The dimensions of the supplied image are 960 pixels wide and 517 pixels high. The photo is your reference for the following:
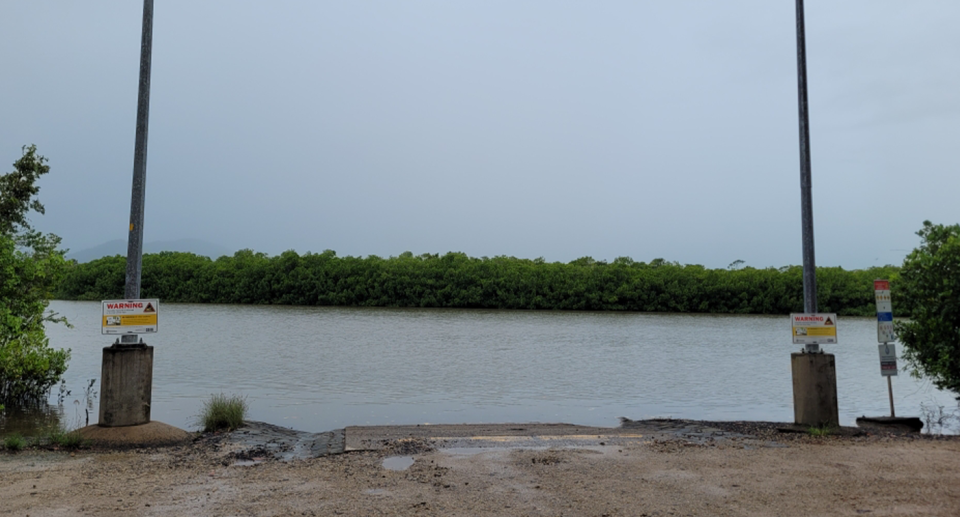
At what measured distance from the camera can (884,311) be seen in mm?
11266

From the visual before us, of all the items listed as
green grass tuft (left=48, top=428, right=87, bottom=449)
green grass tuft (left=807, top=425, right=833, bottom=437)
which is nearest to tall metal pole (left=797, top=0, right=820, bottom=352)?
green grass tuft (left=807, top=425, right=833, bottom=437)

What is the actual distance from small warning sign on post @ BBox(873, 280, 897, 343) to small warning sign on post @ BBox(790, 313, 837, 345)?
129 cm

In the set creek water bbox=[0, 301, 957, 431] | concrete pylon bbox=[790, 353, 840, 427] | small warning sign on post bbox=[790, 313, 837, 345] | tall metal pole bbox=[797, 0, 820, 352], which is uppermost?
tall metal pole bbox=[797, 0, 820, 352]

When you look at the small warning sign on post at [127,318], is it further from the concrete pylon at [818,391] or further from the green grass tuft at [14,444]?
the concrete pylon at [818,391]

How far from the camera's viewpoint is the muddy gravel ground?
6090 millimetres

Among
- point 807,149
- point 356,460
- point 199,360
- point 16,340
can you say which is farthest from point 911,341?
point 199,360

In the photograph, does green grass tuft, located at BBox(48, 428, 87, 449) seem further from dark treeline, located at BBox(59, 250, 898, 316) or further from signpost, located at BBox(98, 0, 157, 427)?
dark treeline, located at BBox(59, 250, 898, 316)

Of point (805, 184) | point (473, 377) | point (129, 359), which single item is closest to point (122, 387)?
point (129, 359)

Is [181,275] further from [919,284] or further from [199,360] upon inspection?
[919,284]

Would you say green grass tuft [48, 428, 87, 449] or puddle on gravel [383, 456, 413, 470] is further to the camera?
green grass tuft [48, 428, 87, 449]

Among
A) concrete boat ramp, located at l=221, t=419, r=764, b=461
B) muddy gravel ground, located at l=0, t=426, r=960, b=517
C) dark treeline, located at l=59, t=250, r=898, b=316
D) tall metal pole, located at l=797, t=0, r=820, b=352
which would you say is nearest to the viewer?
muddy gravel ground, located at l=0, t=426, r=960, b=517

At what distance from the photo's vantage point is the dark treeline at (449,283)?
69812 mm

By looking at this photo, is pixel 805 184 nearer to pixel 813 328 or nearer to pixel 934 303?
pixel 813 328

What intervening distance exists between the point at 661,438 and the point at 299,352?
19.5 metres
